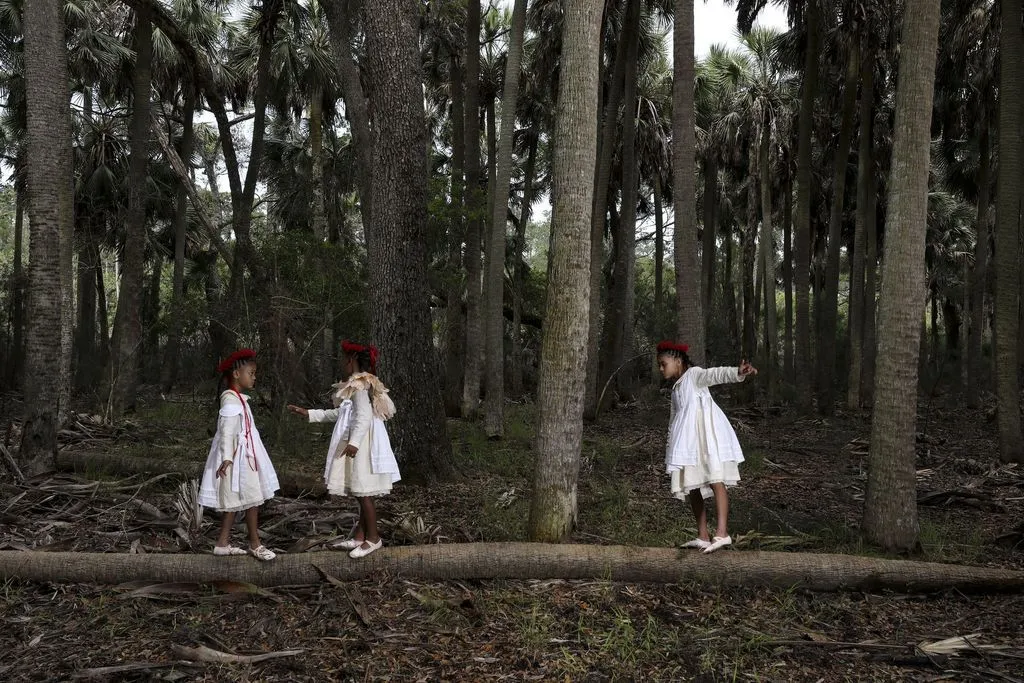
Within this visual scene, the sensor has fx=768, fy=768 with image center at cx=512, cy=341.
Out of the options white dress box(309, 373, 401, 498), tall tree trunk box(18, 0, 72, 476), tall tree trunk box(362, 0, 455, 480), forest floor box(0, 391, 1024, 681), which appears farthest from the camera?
tall tree trunk box(362, 0, 455, 480)

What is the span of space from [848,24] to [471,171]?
9.80 m

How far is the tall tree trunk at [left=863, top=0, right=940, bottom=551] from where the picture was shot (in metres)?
6.46

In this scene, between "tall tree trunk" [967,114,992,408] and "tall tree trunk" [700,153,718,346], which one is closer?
"tall tree trunk" [967,114,992,408]

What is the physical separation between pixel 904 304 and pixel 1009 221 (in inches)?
227

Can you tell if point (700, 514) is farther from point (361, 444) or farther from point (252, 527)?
point (252, 527)

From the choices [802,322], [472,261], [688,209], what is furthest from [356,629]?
[802,322]

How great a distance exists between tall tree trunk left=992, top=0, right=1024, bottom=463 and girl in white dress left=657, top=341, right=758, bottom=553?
22.7ft

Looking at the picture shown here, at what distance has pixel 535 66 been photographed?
20.0m

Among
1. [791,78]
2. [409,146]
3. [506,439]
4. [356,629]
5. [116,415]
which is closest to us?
[356,629]

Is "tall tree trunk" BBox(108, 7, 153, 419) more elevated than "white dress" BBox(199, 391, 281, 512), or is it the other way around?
"tall tree trunk" BBox(108, 7, 153, 419)

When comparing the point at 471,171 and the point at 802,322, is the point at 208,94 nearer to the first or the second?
the point at 471,171

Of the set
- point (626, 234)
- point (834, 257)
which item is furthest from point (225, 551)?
point (834, 257)

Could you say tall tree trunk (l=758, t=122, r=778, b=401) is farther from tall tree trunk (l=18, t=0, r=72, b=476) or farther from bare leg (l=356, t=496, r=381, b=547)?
tall tree trunk (l=18, t=0, r=72, b=476)

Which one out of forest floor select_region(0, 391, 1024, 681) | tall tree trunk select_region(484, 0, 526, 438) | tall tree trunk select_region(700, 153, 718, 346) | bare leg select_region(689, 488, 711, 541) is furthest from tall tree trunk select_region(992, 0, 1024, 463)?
tall tree trunk select_region(700, 153, 718, 346)
